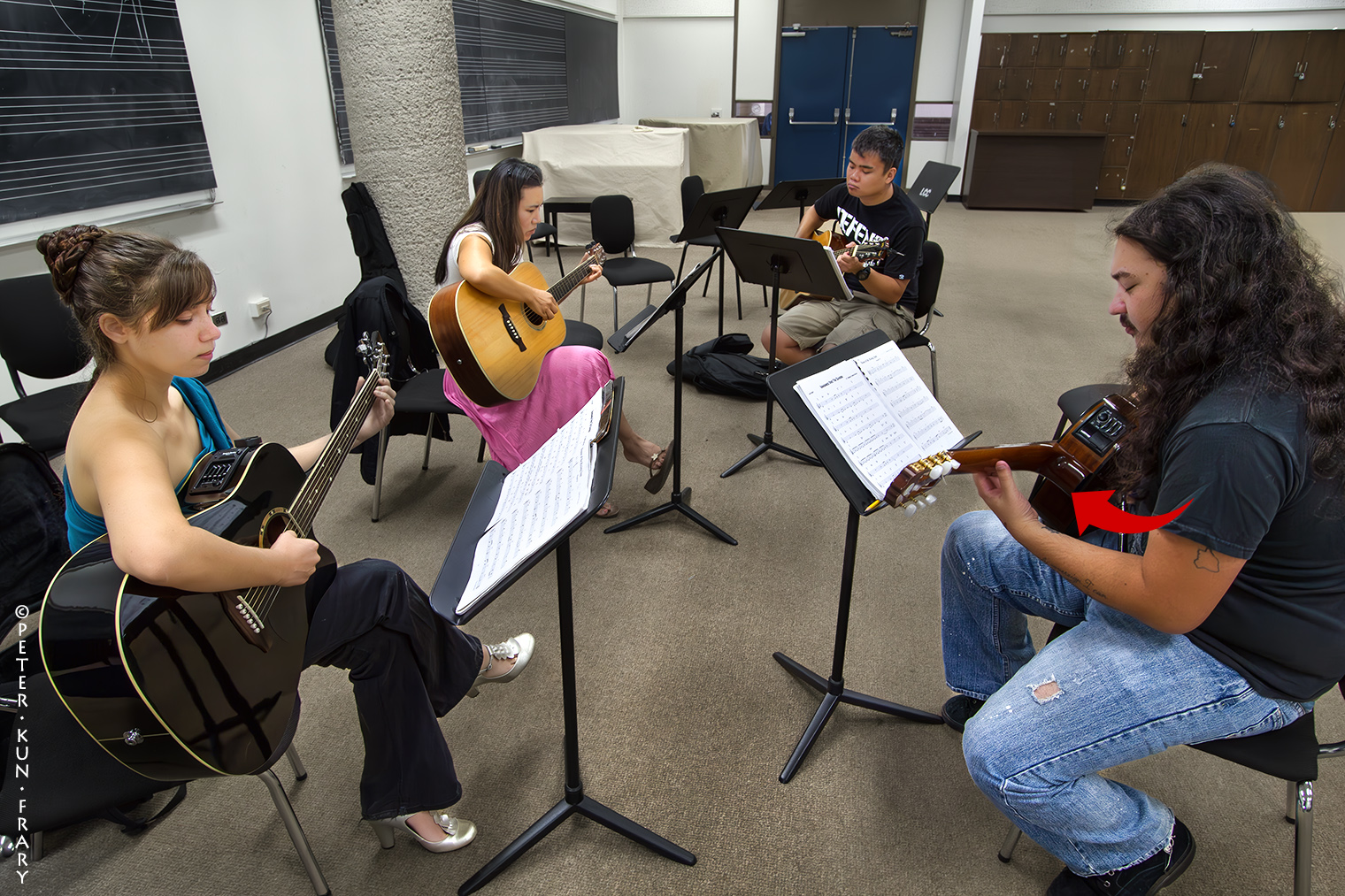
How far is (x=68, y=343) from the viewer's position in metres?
2.55

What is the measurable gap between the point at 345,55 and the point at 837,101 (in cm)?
708

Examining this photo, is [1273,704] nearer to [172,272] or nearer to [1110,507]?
[1110,507]

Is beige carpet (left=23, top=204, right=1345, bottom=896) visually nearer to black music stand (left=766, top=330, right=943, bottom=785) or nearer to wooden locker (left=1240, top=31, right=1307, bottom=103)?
black music stand (left=766, top=330, right=943, bottom=785)

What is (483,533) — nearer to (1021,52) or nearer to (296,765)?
(296,765)

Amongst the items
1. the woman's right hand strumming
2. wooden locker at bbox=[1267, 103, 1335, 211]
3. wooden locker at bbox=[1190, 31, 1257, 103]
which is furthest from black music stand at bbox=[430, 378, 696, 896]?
wooden locker at bbox=[1267, 103, 1335, 211]

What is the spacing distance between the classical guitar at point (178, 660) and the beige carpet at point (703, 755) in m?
0.54

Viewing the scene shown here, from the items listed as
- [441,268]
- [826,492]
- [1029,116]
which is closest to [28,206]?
[441,268]

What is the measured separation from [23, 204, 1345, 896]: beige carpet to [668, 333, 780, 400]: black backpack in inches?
27.2

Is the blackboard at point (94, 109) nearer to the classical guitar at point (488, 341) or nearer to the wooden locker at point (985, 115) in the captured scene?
the classical guitar at point (488, 341)

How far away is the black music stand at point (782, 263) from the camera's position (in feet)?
7.95

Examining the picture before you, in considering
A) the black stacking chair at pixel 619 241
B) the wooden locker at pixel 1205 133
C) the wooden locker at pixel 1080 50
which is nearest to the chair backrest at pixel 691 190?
the black stacking chair at pixel 619 241

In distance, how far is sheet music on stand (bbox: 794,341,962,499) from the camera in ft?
4.47

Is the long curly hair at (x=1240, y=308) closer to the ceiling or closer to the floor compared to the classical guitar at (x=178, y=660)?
closer to the ceiling

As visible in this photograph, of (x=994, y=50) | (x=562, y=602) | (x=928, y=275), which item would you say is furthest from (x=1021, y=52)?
(x=562, y=602)
